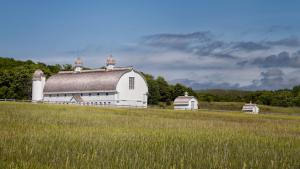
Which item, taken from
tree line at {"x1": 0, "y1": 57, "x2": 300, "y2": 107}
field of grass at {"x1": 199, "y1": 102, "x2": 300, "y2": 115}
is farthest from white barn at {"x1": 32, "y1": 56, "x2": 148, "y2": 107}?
field of grass at {"x1": 199, "y1": 102, "x2": 300, "y2": 115}

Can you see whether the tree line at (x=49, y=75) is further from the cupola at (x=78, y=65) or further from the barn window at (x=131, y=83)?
the barn window at (x=131, y=83)

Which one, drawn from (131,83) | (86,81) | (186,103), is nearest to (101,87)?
(86,81)

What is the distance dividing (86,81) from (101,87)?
560cm

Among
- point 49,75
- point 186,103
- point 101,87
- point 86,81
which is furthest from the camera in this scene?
point 49,75

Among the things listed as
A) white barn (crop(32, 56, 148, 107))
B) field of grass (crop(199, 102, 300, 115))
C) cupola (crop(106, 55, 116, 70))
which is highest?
cupola (crop(106, 55, 116, 70))

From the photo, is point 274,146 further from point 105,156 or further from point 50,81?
point 50,81

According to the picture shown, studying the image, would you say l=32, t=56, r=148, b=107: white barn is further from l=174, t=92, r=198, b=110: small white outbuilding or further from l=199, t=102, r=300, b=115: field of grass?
l=199, t=102, r=300, b=115: field of grass

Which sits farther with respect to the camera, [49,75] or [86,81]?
[49,75]

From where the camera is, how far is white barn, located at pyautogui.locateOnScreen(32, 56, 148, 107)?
99938mm

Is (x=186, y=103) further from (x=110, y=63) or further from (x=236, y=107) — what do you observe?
(x=236, y=107)

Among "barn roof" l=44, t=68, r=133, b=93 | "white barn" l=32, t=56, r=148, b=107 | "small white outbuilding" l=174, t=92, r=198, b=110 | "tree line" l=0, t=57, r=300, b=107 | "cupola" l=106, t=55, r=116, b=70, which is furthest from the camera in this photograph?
"tree line" l=0, t=57, r=300, b=107

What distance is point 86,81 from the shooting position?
105500 mm

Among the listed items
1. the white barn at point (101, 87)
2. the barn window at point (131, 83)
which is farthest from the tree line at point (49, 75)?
the barn window at point (131, 83)

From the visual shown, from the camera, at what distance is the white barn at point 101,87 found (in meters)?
99.9
